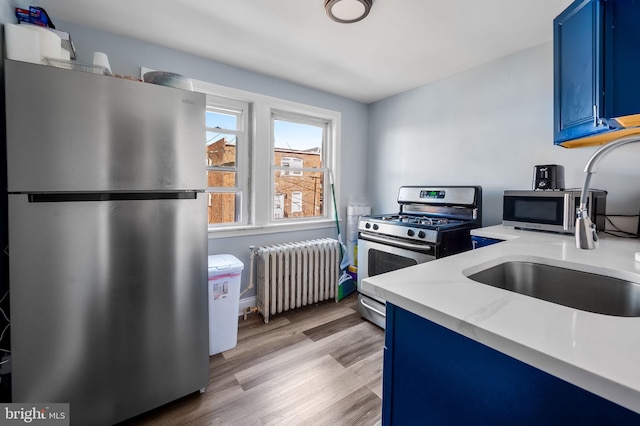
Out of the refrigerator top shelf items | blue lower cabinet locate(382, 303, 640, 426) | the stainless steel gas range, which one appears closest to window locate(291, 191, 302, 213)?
the stainless steel gas range

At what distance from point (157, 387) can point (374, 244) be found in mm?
1848

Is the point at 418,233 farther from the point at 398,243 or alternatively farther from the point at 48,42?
the point at 48,42

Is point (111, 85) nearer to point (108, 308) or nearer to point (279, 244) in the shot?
point (108, 308)

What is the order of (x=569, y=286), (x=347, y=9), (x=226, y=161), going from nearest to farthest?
1. (x=569, y=286)
2. (x=347, y=9)
3. (x=226, y=161)

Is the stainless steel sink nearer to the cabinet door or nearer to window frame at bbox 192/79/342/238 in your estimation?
the cabinet door

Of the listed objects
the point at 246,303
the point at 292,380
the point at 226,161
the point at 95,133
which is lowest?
the point at 292,380

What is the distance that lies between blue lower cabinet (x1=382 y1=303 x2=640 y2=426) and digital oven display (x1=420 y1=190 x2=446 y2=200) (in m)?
2.10

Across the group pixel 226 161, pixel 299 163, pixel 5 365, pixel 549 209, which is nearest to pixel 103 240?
pixel 5 365

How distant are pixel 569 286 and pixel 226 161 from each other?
2581 millimetres

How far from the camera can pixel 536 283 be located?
1173mm

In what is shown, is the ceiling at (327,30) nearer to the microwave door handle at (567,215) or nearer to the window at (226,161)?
the window at (226,161)

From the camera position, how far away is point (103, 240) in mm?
1297

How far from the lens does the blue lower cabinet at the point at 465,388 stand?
1.53 feet

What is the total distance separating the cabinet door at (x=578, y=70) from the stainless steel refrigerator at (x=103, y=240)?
6.63 feet
